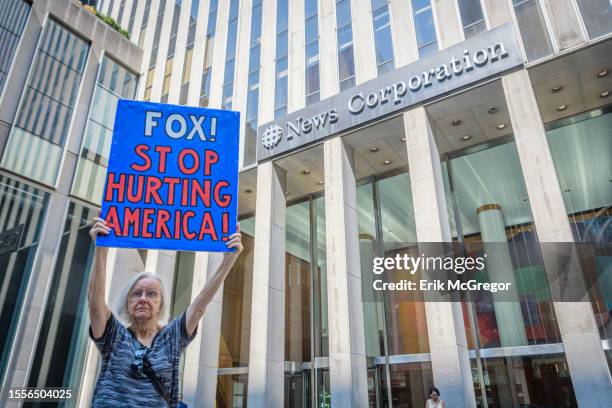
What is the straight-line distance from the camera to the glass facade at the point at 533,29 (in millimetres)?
12023

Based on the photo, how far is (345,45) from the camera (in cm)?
Answer: 1602

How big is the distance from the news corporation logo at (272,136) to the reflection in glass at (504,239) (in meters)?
6.51

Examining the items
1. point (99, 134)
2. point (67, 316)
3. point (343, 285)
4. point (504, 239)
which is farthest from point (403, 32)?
point (67, 316)

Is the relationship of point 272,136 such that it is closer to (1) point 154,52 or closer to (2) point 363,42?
(2) point 363,42

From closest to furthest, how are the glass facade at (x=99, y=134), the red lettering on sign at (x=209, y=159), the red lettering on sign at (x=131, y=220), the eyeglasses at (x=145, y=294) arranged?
the eyeglasses at (x=145, y=294) < the red lettering on sign at (x=131, y=220) < the red lettering on sign at (x=209, y=159) < the glass facade at (x=99, y=134)

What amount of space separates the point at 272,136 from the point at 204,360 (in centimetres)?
868

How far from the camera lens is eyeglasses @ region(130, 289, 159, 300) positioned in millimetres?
2423

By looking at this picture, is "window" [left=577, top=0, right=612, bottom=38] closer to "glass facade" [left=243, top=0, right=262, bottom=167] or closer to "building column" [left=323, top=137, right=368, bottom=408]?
"building column" [left=323, top=137, right=368, bottom=408]

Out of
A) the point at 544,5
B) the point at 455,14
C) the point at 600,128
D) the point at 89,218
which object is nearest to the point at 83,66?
the point at 89,218

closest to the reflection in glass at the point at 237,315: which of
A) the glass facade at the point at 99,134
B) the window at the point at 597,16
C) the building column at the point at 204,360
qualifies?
the building column at the point at 204,360

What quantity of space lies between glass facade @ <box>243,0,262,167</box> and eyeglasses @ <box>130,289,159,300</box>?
48.8ft

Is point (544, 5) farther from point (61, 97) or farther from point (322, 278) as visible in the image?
point (61, 97)

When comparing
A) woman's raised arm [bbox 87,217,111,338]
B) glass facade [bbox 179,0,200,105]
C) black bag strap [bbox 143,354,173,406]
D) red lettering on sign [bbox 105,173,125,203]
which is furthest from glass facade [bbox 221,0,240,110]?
black bag strap [bbox 143,354,173,406]

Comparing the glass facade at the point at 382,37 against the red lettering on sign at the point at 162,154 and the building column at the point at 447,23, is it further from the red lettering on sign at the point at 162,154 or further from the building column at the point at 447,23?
the red lettering on sign at the point at 162,154
